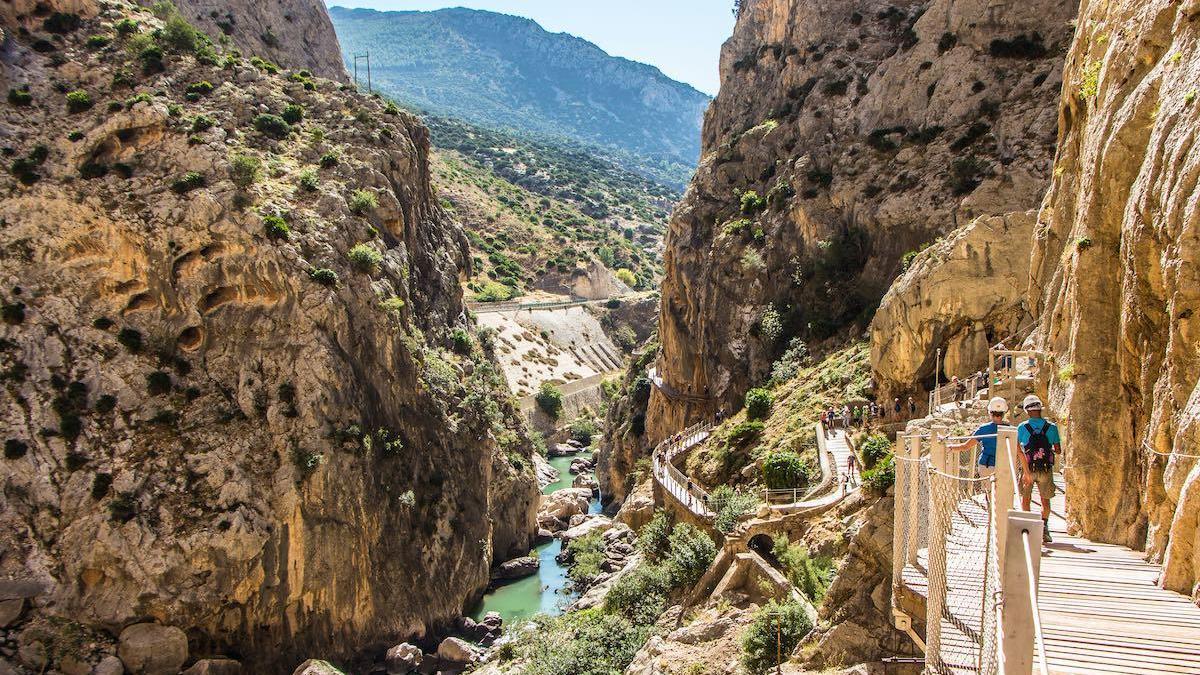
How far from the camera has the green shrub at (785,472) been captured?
97.7 ft

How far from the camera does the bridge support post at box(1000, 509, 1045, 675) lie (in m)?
5.25

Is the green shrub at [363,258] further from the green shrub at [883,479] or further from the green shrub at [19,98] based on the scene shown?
the green shrub at [883,479]

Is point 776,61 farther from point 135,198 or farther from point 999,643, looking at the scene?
point 999,643

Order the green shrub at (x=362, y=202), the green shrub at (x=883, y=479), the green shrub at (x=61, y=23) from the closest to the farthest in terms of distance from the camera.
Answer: the green shrub at (x=883, y=479) → the green shrub at (x=362, y=202) → the green shrub at (x=61, y=23)

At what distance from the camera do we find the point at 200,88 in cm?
4788

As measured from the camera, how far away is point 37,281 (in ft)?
126

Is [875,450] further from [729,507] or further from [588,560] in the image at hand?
[588,560]

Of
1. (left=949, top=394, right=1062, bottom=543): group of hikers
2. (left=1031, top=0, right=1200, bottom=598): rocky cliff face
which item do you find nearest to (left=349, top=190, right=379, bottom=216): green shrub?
(left=1031, top=0, right=1200, bottom=598): rocky cliff face

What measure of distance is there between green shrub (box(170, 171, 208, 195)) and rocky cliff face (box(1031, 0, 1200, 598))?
129ft

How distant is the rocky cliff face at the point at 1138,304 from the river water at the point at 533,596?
3313cm

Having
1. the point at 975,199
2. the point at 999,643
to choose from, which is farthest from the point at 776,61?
the point at 999,643

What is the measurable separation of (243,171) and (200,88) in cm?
903

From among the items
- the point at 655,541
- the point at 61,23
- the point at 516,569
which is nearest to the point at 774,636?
the point at 655,541

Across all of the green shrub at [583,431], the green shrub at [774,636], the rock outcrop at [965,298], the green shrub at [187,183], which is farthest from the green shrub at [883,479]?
the green shrub at [583,431]
